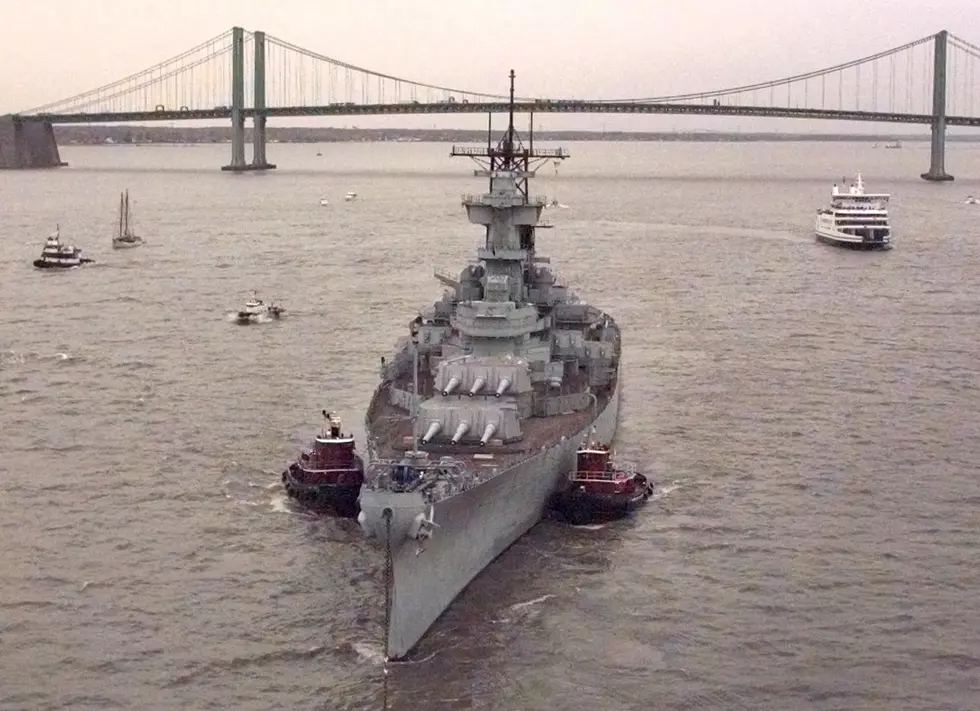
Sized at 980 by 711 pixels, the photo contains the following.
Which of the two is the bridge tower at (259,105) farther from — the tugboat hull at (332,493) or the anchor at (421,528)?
the anchor at (421,528)

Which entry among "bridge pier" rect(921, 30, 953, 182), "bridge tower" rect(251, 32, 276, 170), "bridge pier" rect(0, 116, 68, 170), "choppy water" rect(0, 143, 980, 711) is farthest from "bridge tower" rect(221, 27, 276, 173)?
"choppy water" rect(0, 143, 980, 711)

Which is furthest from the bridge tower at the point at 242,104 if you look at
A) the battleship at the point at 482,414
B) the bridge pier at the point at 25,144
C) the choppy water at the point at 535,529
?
the battleship at the point at 482,414

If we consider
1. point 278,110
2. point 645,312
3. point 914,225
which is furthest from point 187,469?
point 278,110

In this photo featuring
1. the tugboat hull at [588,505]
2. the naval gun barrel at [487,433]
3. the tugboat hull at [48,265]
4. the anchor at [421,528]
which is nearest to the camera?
the anchor at [421,528]

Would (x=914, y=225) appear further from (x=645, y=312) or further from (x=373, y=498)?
(x=373, y=498)

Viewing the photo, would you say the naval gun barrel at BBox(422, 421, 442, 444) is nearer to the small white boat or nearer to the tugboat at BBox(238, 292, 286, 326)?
the tugboat at BBox(238, 292, 286, 326)

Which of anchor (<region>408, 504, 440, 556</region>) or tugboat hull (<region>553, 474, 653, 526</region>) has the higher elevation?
anchor (<region>408, 504, 440, 556</region>)

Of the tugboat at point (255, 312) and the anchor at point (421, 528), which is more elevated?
the tugboat at point (255, 312)
